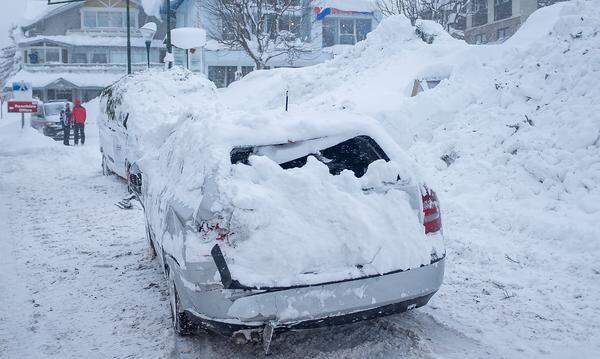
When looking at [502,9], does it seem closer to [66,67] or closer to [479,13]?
[479,13]

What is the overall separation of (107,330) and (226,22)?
30.0 meters

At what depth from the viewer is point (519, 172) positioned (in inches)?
310

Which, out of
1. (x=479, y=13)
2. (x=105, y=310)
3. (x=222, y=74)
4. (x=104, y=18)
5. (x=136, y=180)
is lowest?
(x=105, y=310)

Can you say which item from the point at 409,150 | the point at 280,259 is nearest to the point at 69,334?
the point at 280,259

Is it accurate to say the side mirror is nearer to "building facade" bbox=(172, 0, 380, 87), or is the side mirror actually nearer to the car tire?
the car tire

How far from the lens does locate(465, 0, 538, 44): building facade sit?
40.2m

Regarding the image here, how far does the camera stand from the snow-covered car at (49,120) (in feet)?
89.1

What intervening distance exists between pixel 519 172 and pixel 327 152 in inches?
175

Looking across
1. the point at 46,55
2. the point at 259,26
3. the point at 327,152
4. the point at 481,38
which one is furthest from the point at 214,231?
the point at 46,55

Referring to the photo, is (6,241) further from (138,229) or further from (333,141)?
(333,141)

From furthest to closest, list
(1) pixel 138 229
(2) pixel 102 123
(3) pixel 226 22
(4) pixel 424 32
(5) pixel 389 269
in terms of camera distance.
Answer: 1. (3) pixel 226 22
2. (4) pixel 424 32
3. (2) pixel 102 123
4. (1) pixel 138 229
5. (5) pixel 389 269

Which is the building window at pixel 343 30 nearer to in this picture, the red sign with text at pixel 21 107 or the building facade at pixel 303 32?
the building facade at pixel 303 32

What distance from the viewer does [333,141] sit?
4.25 m

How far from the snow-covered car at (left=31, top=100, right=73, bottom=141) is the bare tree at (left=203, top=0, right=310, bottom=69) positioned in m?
10.4
